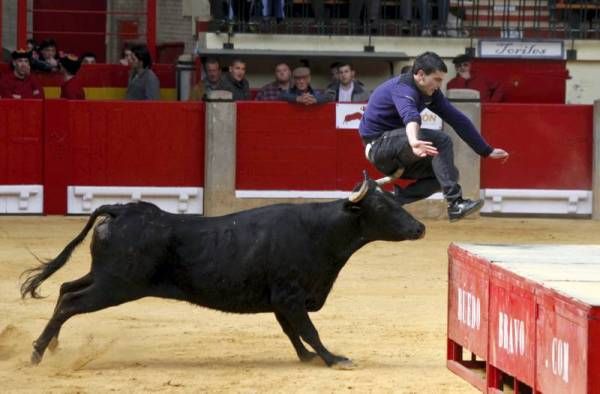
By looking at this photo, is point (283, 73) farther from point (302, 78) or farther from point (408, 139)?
point (408, 139)

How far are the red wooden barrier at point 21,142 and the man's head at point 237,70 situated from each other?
6.79 ft

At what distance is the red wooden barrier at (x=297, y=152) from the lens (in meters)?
18.2

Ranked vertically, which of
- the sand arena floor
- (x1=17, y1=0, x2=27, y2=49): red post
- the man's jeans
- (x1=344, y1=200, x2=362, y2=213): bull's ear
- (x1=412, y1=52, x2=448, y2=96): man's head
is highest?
(x1=17, y1=0, x2=27, y2=49): red post

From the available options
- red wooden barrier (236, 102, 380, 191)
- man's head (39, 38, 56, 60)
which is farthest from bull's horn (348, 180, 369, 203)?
man's head (39, 38, 56, 60)

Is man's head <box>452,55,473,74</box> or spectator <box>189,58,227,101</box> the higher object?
man's head <box>452,55,473,74</box>

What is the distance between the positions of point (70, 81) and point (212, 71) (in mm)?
1853

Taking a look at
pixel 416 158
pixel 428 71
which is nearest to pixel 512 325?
pixel 416 158

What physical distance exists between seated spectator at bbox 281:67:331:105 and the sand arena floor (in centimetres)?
343

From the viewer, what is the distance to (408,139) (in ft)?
29.7

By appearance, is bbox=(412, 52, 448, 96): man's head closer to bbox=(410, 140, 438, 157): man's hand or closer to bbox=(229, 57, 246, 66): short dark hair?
bbox=(410, 140, 438, 157): man's hand

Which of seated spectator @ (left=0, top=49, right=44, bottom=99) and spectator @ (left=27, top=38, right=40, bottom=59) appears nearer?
seated spectator @ (left=0, top=49, right=44, bottom=99)

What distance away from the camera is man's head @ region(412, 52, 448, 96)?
9.35 meters

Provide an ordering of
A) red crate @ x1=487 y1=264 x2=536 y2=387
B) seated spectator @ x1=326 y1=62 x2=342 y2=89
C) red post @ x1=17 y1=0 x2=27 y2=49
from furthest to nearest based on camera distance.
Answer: red post @ x1=17 y1=0 x2=27 y2=49, seated spectator @ x1=326 y1=62 x2=342 y2=89, red crate @ x1=487 y1=264 x2=536 y2=387

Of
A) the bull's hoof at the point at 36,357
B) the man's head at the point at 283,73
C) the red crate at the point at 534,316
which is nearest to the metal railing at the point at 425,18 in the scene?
the man's head at the point at 283,73
